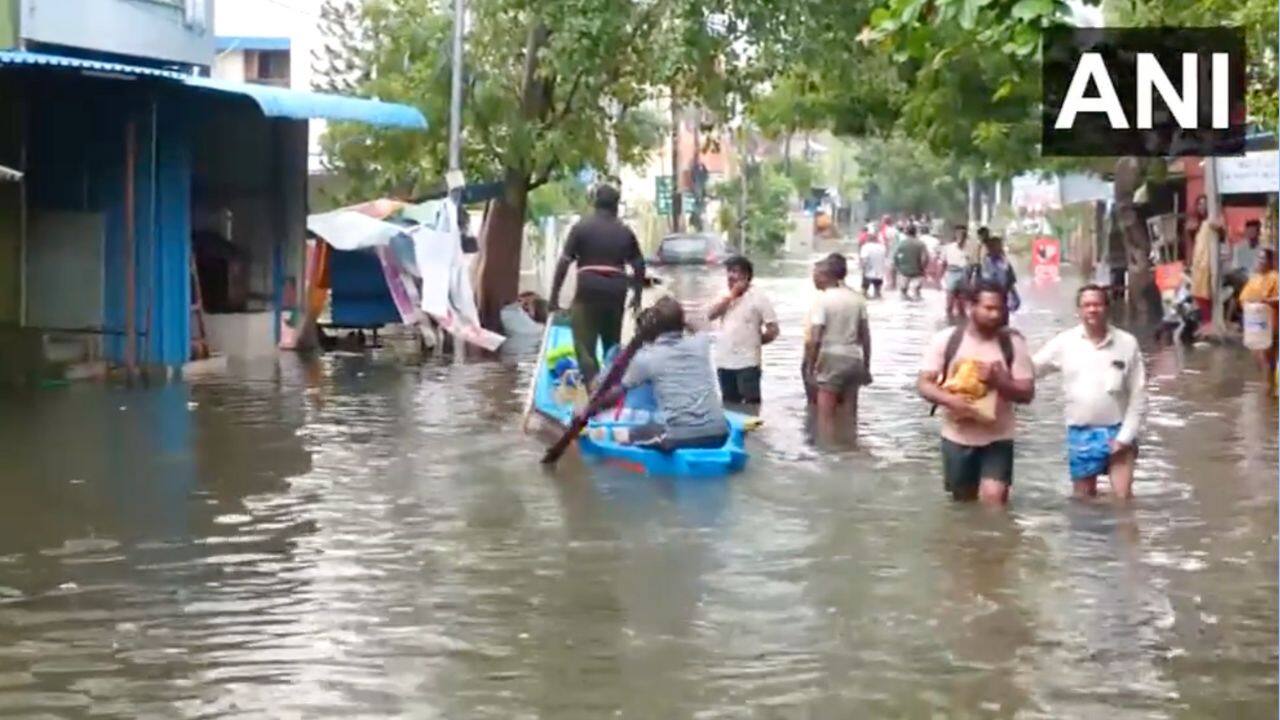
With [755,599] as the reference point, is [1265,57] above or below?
above

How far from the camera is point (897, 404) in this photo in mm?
19109

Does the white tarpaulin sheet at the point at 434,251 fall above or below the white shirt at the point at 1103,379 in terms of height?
above

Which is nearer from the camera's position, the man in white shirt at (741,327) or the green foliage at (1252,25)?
the green foliage at (1252,25)

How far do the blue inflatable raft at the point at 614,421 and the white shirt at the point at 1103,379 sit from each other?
8.80 feet

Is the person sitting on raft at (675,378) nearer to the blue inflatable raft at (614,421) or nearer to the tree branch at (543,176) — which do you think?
the blue inflatable raft at (614,421)

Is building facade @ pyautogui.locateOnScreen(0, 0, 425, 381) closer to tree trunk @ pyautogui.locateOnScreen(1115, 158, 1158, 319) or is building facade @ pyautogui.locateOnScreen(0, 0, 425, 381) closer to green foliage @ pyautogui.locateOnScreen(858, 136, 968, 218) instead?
tree trunk @ pyautogui.locateOnScreen(1115, 158, 1158, 319)

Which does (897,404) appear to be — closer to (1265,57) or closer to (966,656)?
(1265,57)

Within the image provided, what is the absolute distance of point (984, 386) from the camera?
36.5 ft

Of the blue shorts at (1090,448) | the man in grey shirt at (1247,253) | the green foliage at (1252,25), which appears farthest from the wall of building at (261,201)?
the blue shorts at (1090,448)

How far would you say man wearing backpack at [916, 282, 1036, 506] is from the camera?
1115 centimetres

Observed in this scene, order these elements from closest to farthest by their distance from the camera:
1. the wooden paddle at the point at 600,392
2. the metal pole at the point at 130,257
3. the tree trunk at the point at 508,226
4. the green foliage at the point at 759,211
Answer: the wooden paddle at the point at 600,392
the metal pole at the point at 130,257
the tree trunk at the point at 508,226
the green foliage at the point at 759,211

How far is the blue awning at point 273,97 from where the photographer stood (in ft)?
55.1

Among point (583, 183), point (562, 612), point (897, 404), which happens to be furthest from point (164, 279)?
point (583, 183)

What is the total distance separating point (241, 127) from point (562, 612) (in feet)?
51.5
